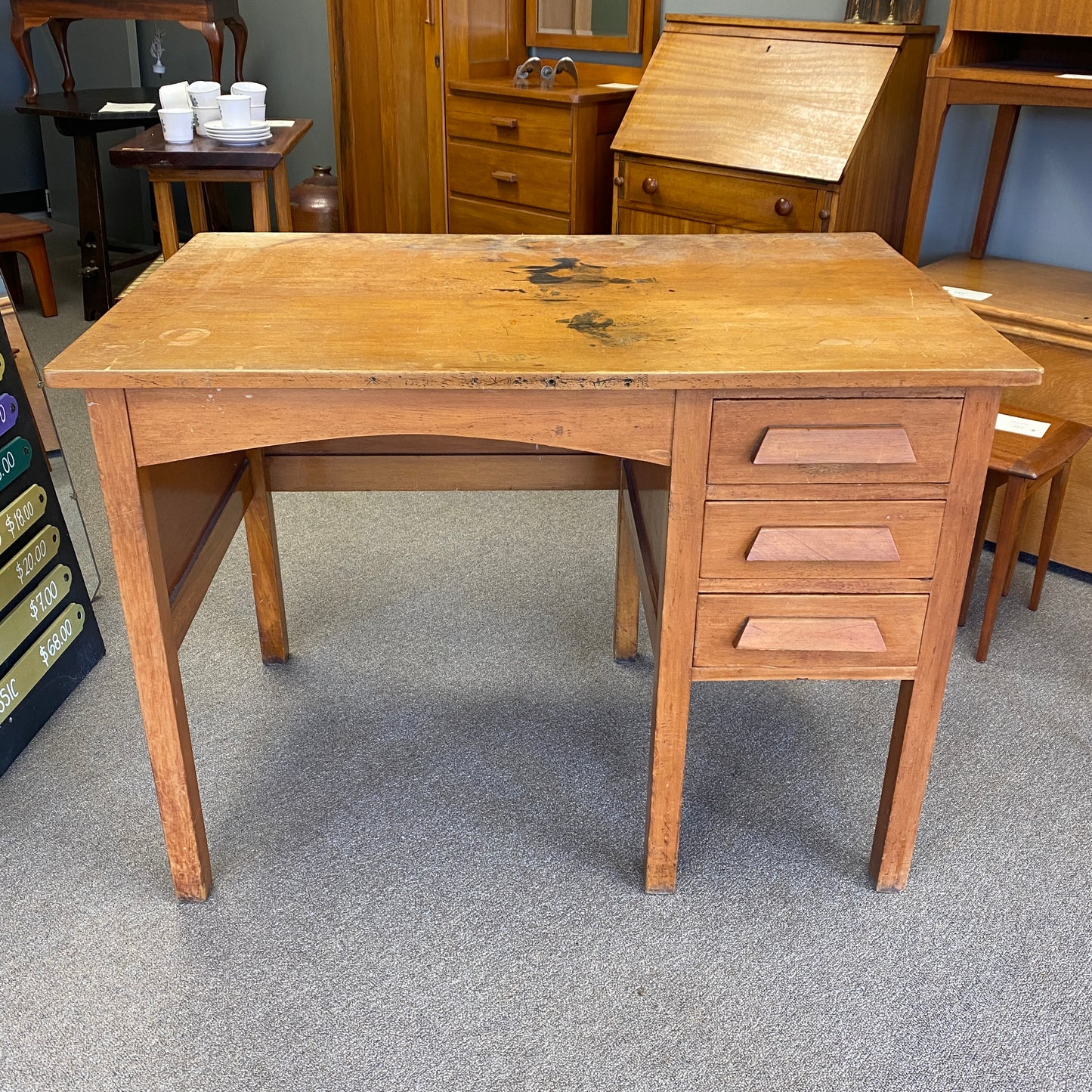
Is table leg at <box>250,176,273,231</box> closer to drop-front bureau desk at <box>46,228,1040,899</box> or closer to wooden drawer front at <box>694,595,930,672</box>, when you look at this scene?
drop-front bureau desk at <box>46,228,1040,899</box>

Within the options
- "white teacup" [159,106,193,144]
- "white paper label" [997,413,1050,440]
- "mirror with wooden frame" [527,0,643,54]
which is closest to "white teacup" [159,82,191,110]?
"white teacup" [159,106,193,144]

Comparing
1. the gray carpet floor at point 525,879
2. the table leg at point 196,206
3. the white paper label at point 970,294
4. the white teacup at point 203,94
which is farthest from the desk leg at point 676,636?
the table leg at point 196,206

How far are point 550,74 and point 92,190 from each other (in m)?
2.02

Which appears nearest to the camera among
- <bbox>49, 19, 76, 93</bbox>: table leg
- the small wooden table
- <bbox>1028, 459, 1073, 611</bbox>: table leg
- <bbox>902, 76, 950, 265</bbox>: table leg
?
<bbox>1028, 459, 1073, 611</bbox>: table leg

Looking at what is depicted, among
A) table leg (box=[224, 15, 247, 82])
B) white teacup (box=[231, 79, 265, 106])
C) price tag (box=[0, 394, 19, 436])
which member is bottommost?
price tag (box=[0, 394, 19, 436])

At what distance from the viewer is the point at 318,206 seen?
4.65 meters

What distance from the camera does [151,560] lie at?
143 centimetres

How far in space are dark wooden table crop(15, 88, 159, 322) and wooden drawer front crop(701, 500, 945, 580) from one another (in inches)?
144

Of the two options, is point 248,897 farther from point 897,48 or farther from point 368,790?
point 897,48

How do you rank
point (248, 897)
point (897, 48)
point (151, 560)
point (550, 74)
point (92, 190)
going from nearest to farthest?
point (151, 560), point (248, 897), point (897, 48), point (550, 74), point (92, 190)

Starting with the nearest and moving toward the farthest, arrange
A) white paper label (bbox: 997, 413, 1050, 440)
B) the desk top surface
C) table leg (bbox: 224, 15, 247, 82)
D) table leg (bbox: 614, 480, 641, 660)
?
the desk top surface < table leg (bbox: 614, 480, 641, 660) < white paper label (bbox: 997, 413, 1050, 440) < table leg (bbox: 224, 15, 247, 82)

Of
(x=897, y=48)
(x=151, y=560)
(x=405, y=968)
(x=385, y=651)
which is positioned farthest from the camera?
(x=897, y=48)

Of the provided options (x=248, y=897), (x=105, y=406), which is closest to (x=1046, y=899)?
(x=248, y=897)

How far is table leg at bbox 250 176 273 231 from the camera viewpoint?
3660mm
